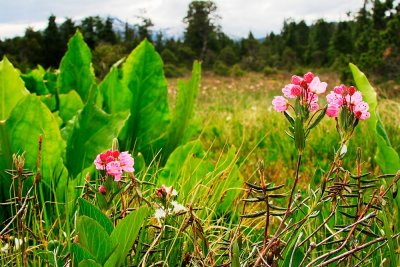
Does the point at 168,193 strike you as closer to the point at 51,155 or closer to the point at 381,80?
the point at 51,155

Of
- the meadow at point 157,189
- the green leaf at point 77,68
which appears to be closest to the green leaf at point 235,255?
the meadow at point 157,189

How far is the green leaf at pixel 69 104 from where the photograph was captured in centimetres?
217

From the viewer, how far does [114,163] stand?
98cm

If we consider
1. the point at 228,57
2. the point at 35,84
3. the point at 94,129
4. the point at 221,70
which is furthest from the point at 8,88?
the point at 228,57

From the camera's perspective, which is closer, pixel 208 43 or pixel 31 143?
pixel 31 143

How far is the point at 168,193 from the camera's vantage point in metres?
1.07

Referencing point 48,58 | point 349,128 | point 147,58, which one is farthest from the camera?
point 48,58

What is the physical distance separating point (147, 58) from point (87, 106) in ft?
1.70

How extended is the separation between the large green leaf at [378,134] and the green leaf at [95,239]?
103 cm

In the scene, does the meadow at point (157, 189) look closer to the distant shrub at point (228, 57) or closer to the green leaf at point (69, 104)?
the green leaf at point (69, 104)

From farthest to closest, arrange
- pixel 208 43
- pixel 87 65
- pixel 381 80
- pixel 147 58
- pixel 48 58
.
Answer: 1. pixel 208 43
2. pixel 48 58
3. pixel 381 80
4. pixel 87 65
5. pixel 147 58

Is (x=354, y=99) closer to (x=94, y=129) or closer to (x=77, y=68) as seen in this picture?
(x=94, y=129)

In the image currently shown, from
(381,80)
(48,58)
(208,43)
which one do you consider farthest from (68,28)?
(381,80)

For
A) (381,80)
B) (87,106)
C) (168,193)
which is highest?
(87,106)
